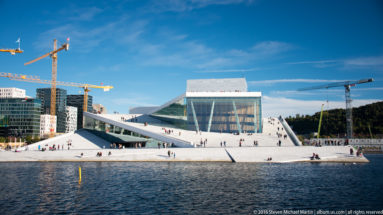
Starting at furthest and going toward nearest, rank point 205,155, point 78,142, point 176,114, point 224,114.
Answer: point 176,114 < point 224,114 < point 78,142 < point 205,155

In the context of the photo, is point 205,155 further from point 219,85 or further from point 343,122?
point 343,122

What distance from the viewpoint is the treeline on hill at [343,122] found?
83119 millimetres

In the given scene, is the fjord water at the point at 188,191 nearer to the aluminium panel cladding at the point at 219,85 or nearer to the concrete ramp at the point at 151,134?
the concrete ramp at the point at 151,134

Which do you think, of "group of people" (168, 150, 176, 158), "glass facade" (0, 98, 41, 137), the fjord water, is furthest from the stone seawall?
"glass facade" (0, 98, 41, 137)

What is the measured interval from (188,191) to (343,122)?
287 feet

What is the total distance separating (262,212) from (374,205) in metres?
5.76

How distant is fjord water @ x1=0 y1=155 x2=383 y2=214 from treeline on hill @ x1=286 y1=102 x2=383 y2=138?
66695 mm

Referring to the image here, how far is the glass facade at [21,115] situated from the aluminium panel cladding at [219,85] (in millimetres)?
66445

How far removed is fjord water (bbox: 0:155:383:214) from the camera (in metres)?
15.0

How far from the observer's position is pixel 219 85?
58375mm

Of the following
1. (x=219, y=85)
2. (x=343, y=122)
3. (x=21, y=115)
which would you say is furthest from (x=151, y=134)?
(x=21, y=115)

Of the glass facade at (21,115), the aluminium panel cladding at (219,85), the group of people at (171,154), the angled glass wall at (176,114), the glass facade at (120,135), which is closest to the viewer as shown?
the group of people at (171,154)

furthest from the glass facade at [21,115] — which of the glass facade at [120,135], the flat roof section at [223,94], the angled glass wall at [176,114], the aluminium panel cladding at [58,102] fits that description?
the flat roof section at [223,94]

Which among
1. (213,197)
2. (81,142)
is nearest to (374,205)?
(213,197)
